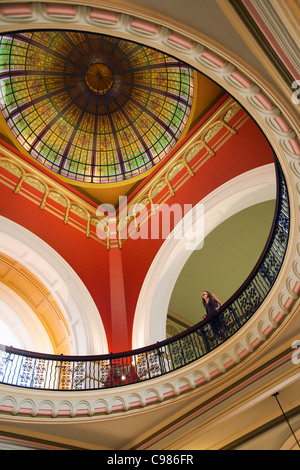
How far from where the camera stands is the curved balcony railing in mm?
5839

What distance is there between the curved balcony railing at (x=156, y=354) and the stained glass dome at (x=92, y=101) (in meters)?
5.41

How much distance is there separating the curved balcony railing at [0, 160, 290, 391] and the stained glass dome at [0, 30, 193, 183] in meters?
5.41

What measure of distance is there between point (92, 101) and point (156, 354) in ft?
25.4

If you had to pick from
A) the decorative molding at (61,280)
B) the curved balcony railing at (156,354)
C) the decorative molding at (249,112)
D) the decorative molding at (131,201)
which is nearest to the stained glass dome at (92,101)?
the decorative molding at (131,201)

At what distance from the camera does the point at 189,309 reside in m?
12.9

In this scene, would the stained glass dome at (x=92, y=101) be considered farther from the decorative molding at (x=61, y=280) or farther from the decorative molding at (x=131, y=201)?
the decorative molding at (x=61, y=280)

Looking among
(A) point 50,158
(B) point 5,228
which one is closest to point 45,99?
(A) point 50,158

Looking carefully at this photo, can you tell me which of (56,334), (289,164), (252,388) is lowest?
(252,388)

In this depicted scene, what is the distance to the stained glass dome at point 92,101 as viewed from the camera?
952 cm

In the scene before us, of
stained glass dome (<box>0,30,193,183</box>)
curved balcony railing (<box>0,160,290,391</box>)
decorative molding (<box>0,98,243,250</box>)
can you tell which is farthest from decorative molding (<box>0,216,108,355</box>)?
A: stained glass dome (<box>0,30,193,183</box>)

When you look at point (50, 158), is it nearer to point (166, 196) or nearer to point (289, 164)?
point (166, 196)

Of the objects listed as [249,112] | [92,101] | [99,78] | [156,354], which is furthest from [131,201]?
[249,112]

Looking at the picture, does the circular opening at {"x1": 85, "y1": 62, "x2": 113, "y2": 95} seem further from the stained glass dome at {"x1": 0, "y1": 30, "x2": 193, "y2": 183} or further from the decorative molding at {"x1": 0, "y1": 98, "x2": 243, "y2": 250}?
the decorative molding at {"x1": 0, "y1": 98, "x2": 243, "y2": 250}
